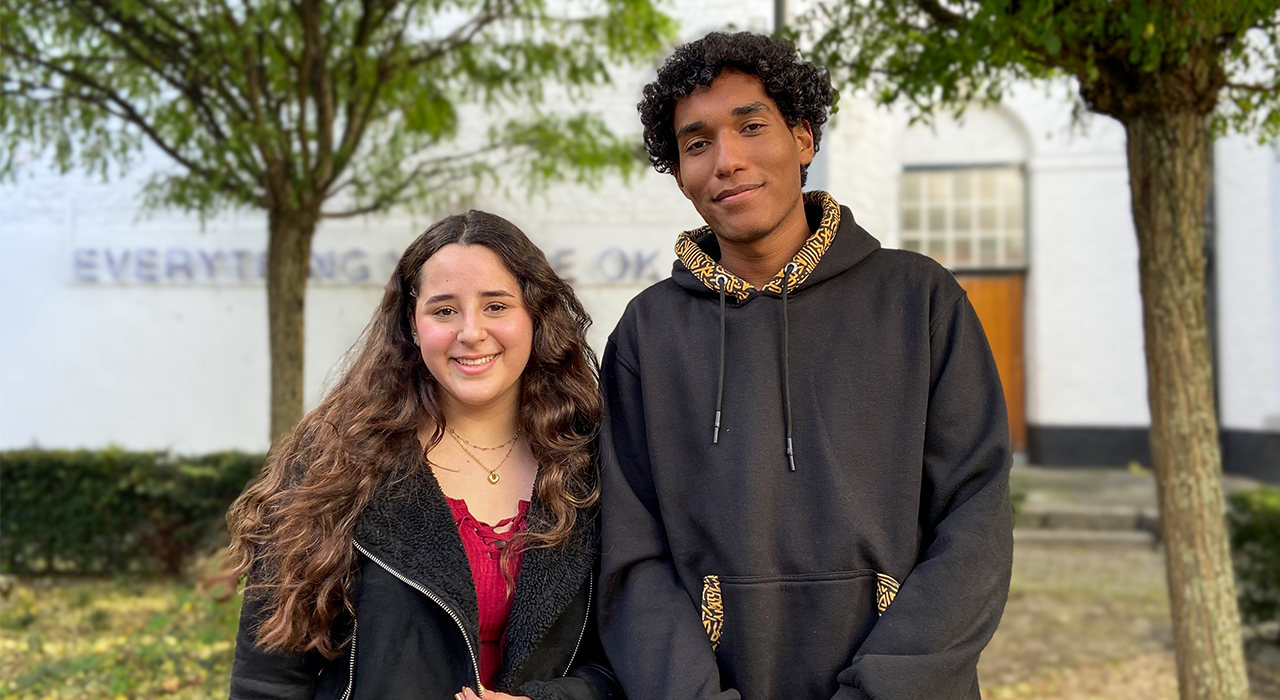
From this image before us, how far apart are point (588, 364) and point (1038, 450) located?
10.5 m

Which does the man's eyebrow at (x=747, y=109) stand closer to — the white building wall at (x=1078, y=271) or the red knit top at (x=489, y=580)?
the red knit top at (x=489, y=580)

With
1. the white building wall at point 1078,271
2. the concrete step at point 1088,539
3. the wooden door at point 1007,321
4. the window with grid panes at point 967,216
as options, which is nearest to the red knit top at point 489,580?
the concrete step at point 1088,539

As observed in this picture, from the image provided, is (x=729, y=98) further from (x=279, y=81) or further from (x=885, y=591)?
(x=279, y=81)

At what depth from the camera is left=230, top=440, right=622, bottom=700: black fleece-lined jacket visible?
1919mm

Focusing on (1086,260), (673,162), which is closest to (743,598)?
(673,162)

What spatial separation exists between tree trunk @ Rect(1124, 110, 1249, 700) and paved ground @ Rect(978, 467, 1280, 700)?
156 cm

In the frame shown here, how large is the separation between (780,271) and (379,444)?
0.89 metres

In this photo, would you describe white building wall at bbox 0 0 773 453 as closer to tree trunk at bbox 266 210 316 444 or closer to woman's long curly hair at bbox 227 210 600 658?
tree trunk at bbox 266 210 316 444

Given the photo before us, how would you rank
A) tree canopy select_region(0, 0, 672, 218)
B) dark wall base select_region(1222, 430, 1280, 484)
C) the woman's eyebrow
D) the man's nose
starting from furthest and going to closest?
dark wall base select_region(1222, 430, 1280, 484) < tree canopy select_region(0, 0, 672, 218) < the woman's eyebrow < the man's nose

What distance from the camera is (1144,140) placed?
369cm

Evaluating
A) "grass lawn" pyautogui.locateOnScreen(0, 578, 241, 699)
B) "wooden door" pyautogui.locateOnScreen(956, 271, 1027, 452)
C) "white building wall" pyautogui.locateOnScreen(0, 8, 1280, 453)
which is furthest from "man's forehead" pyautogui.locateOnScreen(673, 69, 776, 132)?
"wooden door" pyautogui.locateOnScreen(956, 271, 1027, 452)

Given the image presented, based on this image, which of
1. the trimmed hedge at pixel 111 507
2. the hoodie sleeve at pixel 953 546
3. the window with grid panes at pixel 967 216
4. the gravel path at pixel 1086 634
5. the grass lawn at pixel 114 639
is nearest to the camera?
the hoodie sleeve at pixel 953 546

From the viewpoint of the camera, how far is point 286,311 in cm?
589

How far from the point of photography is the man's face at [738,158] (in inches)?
77.6
